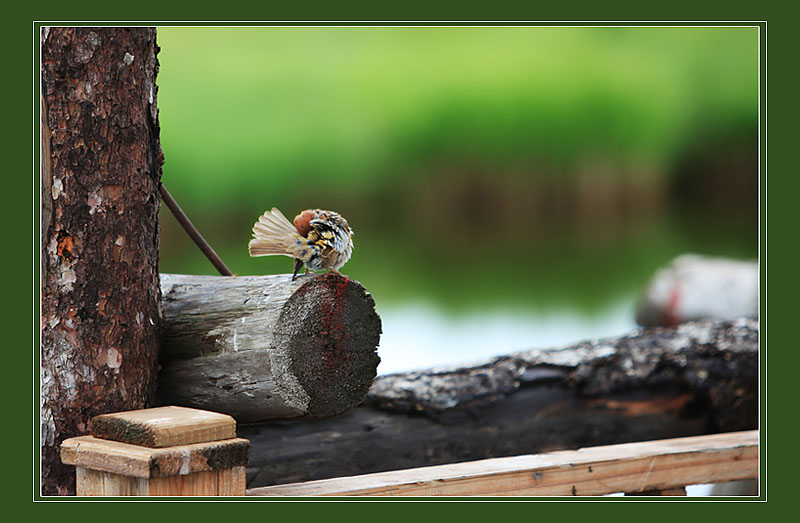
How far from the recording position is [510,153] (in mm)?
4523

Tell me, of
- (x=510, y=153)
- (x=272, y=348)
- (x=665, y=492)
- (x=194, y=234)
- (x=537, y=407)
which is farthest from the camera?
(x=510, y=153)

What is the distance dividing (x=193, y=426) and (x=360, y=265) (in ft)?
9.32

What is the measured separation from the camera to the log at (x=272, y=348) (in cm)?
157

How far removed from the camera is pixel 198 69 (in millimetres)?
3150

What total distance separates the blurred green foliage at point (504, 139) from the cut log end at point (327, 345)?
6.29 ft

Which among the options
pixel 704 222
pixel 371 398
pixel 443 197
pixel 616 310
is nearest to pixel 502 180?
pixel 443 197

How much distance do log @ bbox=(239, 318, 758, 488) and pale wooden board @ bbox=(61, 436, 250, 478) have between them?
1.83 feet

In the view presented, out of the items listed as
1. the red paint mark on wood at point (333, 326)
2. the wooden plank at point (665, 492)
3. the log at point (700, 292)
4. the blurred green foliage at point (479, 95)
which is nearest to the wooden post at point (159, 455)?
the red paint mark on wood at point (333, 326)

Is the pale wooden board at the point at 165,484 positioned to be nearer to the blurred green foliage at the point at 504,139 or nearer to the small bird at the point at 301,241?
the small bird at the point at 301,241

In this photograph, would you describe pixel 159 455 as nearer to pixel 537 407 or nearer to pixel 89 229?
pixel 89 229

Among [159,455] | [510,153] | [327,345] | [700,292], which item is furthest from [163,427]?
[510,153]

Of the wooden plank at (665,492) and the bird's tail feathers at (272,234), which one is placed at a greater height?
the bird's tail feathers at (272,234)

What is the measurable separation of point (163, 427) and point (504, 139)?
3.51 metres
